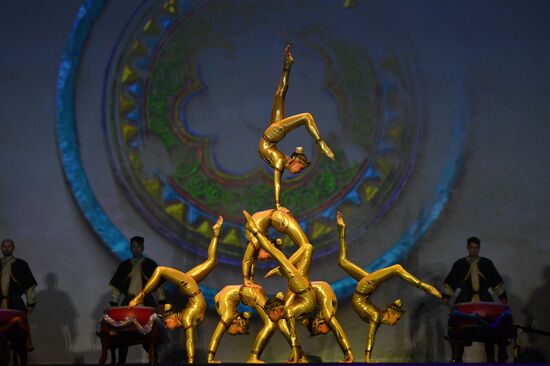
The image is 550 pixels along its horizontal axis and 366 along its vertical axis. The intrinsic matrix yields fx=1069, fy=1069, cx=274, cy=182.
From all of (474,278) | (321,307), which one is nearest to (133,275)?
(321,307)

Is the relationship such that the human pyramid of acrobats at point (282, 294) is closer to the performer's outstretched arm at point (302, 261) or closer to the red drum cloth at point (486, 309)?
the performer's outstretched arm at point (302, 261)

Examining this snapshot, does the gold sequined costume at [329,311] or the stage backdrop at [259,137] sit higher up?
the stage backdrop at [259,137]

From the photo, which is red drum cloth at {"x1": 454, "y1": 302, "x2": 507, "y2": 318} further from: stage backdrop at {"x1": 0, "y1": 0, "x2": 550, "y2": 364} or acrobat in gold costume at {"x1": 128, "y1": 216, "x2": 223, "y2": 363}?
acrobat in gold costume at {"x1": 128, "y1": 216, "x2": 223, "y2": 363}

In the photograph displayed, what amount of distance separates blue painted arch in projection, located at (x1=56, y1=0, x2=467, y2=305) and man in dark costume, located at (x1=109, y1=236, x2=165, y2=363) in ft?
1.43

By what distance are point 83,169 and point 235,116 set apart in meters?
1.06

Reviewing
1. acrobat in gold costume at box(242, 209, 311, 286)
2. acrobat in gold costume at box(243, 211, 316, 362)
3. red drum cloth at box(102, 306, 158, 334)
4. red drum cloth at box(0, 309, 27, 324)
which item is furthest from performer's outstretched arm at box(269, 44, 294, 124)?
red drum cloth at box(0, 309, 27, 324)

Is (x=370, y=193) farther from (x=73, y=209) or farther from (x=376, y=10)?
(x=73, y=209)

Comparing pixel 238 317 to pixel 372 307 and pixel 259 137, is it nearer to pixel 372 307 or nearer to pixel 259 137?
pixel 372 307

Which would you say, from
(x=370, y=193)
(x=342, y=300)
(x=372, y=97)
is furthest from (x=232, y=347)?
(x=372, y=97)

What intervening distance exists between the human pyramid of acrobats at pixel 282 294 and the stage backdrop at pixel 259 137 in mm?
A: 1642

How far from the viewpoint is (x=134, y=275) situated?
6.52 metres

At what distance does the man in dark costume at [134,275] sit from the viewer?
649 cm

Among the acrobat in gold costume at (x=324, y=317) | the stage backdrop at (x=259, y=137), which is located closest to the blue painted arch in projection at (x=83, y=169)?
the stage backdrop at (x=259, y=137)

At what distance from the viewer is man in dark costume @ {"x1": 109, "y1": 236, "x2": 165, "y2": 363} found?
6492mm
